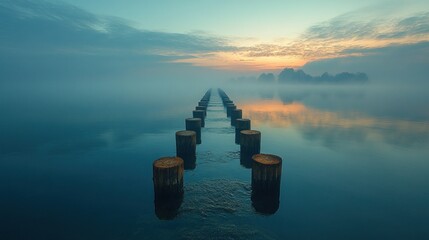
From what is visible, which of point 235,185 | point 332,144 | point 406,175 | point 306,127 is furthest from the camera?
point 306,127

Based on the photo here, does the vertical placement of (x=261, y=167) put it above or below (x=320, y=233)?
above

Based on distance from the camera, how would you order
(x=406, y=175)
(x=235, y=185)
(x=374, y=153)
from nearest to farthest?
1. (x=235, y=185)
2. (x=406, y=175)
3. (x=374, y=153)

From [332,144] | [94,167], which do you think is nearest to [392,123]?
[332,144]

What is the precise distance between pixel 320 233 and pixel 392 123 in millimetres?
40110

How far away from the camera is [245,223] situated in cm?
1090

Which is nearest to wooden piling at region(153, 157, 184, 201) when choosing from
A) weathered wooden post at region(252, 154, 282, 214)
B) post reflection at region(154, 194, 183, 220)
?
post reflection at region(154, 194, 183, 220)

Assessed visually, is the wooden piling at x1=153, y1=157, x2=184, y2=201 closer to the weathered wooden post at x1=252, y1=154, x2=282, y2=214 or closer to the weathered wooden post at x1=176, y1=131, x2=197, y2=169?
the weathered wooden post at x1=252, y1=154, x2=282, y2=214

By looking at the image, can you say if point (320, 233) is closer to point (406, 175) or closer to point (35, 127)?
point (406, 175)

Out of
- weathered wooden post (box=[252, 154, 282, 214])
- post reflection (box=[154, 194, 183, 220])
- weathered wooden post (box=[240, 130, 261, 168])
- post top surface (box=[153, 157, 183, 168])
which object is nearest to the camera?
post top surface (box=[153, 157, 183, 168])

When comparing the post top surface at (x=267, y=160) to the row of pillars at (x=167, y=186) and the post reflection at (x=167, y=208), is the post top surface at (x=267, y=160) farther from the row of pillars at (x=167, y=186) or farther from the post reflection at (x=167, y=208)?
the post reflection at (x=167, y=208)

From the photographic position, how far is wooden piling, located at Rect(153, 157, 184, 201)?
11086 millimetres

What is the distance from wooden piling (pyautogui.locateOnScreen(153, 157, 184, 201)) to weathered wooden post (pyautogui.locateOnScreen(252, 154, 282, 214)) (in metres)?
3.73

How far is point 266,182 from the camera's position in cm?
1178

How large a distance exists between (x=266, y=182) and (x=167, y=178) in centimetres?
467
